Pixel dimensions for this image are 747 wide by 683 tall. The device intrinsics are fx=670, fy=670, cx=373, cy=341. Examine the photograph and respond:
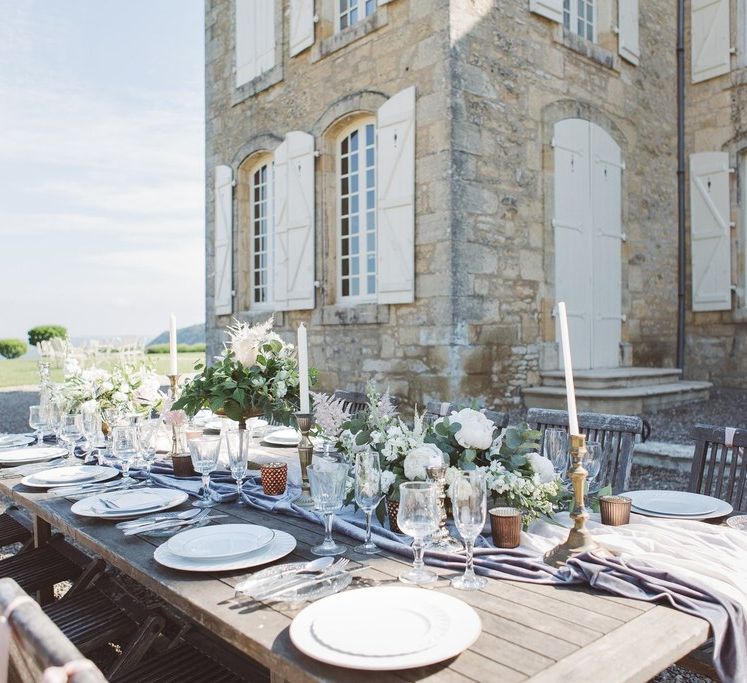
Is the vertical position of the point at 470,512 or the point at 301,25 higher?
the point at 301,25

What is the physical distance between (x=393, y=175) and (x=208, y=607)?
5.64 metres

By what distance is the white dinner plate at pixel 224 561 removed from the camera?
146 cm

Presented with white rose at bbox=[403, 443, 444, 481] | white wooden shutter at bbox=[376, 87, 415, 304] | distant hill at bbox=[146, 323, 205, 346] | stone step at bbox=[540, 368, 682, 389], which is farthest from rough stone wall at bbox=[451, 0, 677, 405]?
distant hill at bbox=[146, 323, 205, 346]

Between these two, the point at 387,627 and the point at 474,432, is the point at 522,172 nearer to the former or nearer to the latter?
the point at 474,432

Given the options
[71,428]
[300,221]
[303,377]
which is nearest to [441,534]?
[303,377]

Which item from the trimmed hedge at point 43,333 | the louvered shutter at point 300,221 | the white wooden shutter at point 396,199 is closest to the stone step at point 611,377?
the white wooden shutter at point 396,199

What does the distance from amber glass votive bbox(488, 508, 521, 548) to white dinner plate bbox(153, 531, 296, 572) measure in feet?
1.60

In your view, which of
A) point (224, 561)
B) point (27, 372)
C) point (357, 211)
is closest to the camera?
point (224, 561)

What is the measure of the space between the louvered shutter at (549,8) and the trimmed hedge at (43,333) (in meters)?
16.2

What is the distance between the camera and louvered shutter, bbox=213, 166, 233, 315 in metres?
8.81

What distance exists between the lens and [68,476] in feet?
7.82

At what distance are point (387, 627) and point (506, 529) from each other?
1.77 feet

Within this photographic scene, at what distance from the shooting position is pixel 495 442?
6.05ft

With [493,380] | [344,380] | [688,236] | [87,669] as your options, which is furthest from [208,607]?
[688,236]
